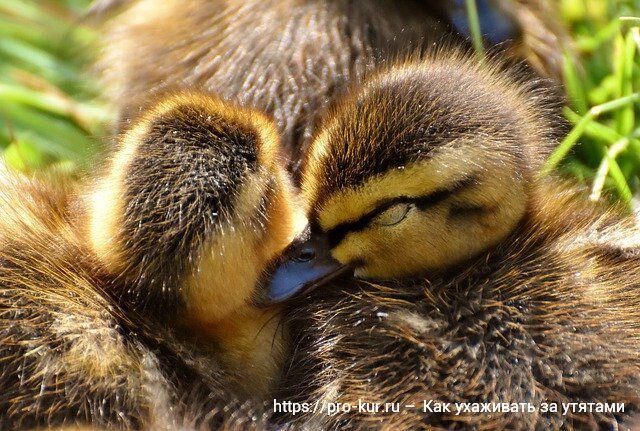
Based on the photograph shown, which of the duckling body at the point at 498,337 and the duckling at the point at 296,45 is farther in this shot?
the duckling at the point at 296,45

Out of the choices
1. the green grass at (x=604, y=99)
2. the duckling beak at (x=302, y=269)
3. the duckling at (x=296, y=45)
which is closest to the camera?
the duckling beak at (x=302, y=269)

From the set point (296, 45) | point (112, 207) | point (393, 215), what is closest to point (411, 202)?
point (393, 215)

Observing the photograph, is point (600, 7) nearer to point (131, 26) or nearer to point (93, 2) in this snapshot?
point (131, 26)

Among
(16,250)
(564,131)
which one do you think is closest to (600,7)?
(564,131)

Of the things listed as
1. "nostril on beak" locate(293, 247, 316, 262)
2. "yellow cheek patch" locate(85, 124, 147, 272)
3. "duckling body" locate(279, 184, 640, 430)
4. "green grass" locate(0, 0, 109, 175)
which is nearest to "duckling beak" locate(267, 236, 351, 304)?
"nostril on beak" locate(293, 247, 316, 262)

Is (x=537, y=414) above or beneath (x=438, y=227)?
beneath

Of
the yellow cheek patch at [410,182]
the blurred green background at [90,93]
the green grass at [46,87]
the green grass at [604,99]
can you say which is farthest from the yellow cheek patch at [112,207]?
the green grass at [604,99]

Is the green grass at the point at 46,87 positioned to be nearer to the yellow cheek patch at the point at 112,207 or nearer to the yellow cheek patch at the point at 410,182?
the yellow cheek patch at the point at 112,207

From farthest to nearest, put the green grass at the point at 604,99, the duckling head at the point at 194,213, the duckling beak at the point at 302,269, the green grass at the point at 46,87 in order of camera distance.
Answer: the green grass at the point at 46,87 < the green grass at the point at 604,99 < the duckling beak at the point at 302,269 < the duckling head at the point at 194,213
